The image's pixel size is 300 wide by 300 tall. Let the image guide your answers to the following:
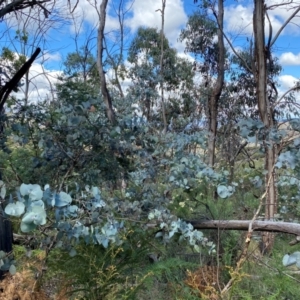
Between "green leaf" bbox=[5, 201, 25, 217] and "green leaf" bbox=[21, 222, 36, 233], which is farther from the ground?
"green leaf" bbox=[5, 201, 25, 217]

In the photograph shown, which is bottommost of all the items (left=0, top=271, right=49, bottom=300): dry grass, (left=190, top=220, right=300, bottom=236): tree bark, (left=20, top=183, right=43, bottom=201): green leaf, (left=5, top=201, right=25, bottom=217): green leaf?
(left=0, top=271, right=49, bottom=300): dry grass

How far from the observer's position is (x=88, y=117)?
7.54ft

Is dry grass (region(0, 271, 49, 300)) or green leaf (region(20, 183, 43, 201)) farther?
dry grass (region(0, 271, 49, 300))

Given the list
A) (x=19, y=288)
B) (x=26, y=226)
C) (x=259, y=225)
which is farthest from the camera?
(x=259, y=225)

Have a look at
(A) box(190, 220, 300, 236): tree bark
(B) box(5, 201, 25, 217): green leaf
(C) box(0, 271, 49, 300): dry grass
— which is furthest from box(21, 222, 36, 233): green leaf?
(A) box(190, 220, 300, 236): tree bark

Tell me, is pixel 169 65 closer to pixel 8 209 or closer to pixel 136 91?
pixel 136 91

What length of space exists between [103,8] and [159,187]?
5228 millimetres

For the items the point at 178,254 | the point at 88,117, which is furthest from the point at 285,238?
the point at 88,117

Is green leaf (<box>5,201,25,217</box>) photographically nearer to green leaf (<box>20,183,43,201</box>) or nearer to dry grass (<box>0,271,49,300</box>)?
green leaf (<box>20,183,43,201</box>)

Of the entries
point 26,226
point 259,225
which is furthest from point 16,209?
point 259,225

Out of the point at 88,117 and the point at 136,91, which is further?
the point at 136,91

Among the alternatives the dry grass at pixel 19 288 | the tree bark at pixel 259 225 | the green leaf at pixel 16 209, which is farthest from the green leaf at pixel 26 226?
the tree bark at pixel 259 225

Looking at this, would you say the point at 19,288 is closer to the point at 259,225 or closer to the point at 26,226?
Answer: the point at 26,226

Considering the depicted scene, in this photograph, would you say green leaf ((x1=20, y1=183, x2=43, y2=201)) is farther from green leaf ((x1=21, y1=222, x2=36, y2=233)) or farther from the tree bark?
the tree bark
